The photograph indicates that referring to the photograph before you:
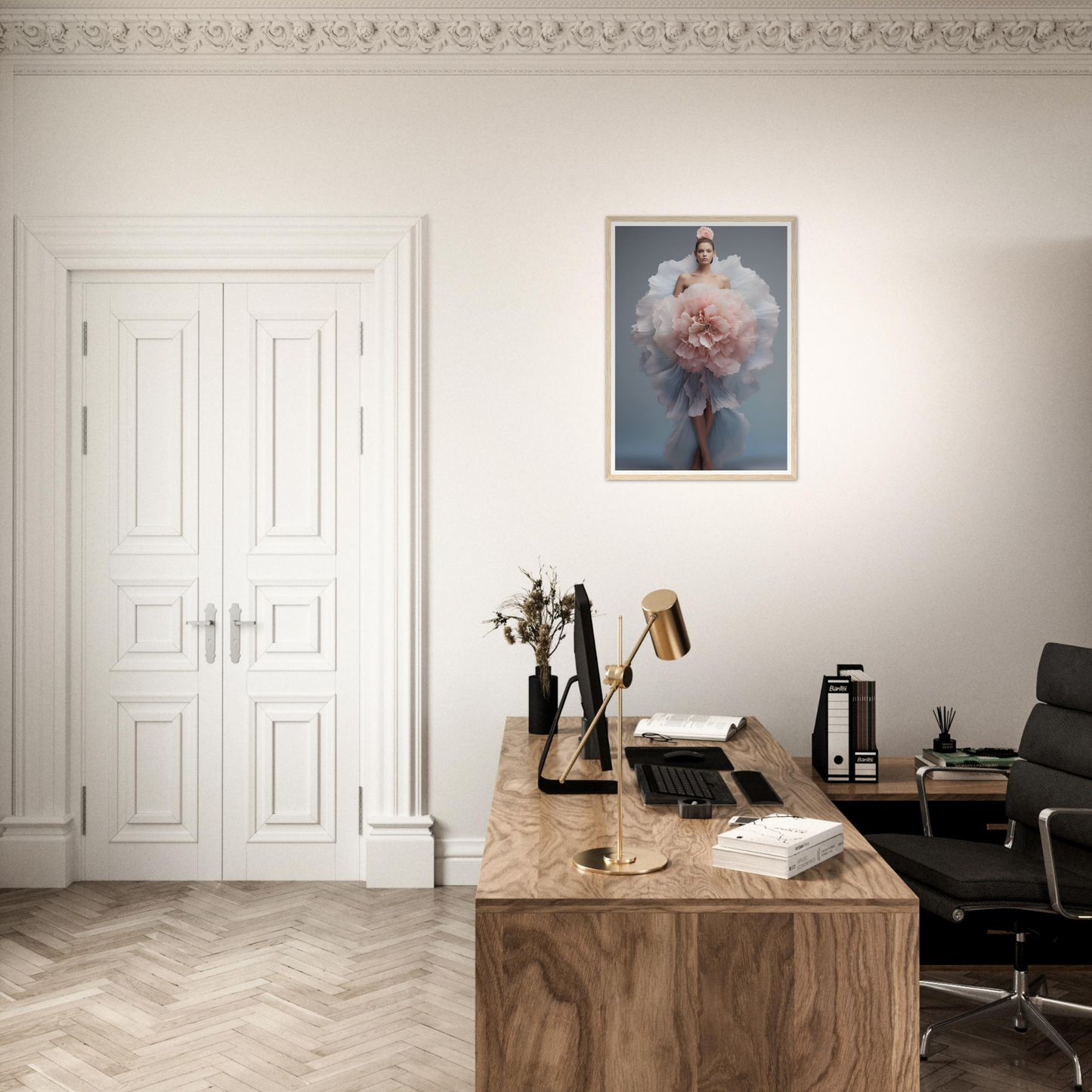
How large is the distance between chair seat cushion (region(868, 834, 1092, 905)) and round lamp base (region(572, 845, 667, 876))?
1079mm

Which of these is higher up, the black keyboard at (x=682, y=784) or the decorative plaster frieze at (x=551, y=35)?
the decorative plaster frieze at (x=551, y=35)

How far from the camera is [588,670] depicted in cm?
231

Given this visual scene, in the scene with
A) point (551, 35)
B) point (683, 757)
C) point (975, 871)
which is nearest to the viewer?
point (975, 871)

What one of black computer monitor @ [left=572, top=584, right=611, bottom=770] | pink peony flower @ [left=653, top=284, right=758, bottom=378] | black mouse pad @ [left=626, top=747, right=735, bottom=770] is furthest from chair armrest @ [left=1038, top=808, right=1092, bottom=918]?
pink peony flower @ [left=653, top=284, right=758, bottom=378]

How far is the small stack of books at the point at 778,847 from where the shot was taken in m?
1.84

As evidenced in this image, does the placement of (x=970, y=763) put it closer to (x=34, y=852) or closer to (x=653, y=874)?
(x=653, y=874)

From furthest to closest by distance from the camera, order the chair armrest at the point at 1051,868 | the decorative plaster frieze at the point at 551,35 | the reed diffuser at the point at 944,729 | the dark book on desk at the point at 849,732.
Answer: the decorative plaster frieze at the point at 551,35 → the reed diffuser at the point at 944,729 → the dark book on desk at the point at 849,732 → the chair armrest at the point at 1051,868

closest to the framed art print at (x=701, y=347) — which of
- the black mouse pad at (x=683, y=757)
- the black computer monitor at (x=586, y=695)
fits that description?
the black mouse pad at (x=683, y=757)

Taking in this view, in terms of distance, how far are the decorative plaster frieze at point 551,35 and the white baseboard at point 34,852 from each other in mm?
3056

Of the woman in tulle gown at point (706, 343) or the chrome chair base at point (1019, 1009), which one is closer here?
the chrome chair base at point (1019, 1009)

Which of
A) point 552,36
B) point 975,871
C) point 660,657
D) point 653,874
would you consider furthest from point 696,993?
point 552,36

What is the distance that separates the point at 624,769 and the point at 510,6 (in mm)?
2964

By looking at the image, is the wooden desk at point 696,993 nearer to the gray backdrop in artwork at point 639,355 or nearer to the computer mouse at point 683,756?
the computer mouse at point 683,756

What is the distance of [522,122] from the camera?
3822 mm
